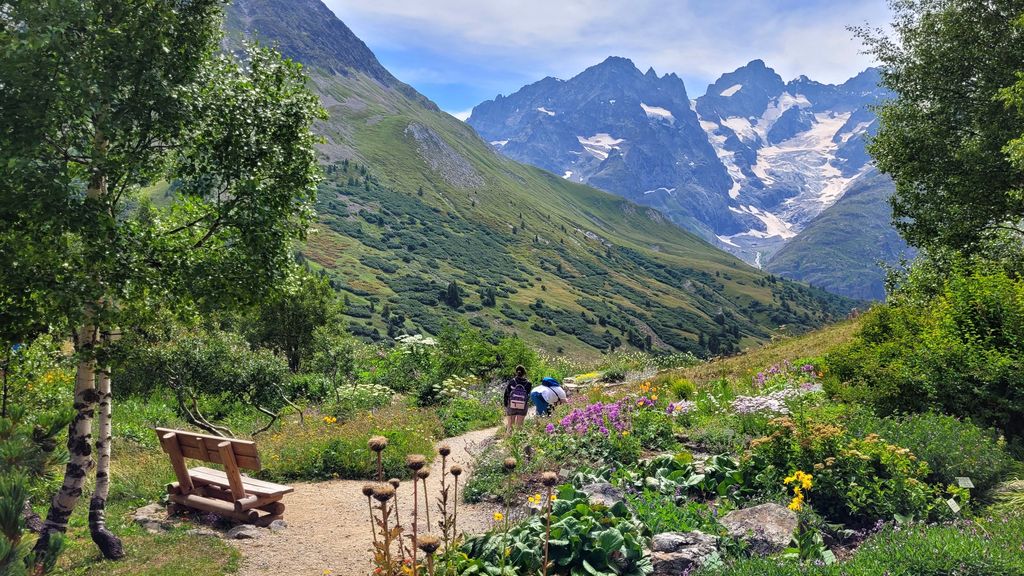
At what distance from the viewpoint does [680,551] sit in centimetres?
652

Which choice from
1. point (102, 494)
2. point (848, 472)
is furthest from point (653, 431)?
point (102, 494)

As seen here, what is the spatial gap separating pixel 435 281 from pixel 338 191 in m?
61.7

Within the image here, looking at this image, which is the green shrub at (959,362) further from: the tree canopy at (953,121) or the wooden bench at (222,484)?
the wooden bench at (222,484)

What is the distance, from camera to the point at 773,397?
12.3 metres

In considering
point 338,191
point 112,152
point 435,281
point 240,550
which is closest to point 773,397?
point 240,550

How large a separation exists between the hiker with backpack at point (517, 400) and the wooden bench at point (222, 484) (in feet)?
19.1

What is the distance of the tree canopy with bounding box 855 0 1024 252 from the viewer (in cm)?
1523

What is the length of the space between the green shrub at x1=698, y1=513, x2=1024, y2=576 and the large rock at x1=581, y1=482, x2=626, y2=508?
1.95 meters

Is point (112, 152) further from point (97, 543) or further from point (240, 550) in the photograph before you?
point (240, 550)

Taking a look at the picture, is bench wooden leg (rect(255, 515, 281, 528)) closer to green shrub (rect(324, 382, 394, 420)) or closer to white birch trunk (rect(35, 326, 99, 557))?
white birch trunk (rect(35, 326, 99, 557))

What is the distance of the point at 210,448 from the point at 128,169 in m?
4.16

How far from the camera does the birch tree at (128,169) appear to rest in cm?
640

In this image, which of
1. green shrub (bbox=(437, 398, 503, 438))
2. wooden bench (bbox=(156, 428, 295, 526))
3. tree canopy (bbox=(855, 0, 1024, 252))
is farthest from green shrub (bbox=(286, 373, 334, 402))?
tree canopy (bbox=(855, 0, 1024, 252))

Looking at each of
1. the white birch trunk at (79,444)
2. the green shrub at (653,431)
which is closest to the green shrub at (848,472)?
the green shrub at (653,431)
